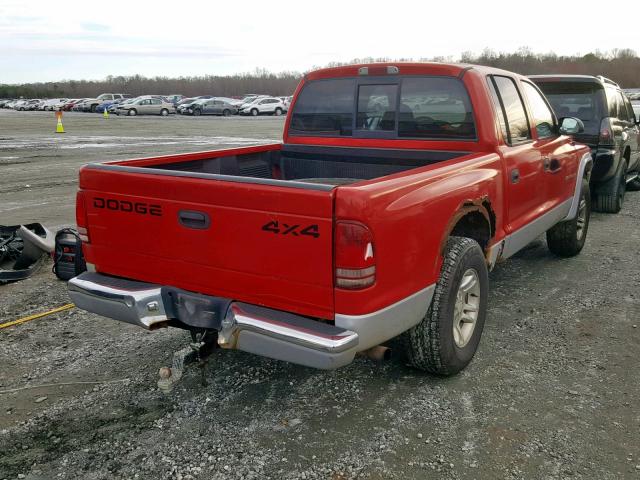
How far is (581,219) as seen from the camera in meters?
6.51

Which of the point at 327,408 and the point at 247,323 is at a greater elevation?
the point at 247,323

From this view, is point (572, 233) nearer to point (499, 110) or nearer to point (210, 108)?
point (499, 110)

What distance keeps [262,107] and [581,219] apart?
41.6m

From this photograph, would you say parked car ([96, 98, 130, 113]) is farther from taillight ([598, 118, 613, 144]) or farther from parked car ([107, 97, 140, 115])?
taillight ([598, 118, 613, 144])

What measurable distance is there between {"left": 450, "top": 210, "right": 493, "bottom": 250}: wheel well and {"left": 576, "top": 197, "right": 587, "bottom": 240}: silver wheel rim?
2670 mm

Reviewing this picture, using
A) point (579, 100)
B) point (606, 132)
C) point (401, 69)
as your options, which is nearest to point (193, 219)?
point (401, 69)

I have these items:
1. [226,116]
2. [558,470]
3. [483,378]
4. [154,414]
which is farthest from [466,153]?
[226,116]

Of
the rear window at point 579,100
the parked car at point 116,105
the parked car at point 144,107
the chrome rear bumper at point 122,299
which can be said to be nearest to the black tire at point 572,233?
the rear window at point 579,100

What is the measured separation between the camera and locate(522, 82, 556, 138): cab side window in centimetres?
525

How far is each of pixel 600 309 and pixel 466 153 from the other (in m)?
1.85

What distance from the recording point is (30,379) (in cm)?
377

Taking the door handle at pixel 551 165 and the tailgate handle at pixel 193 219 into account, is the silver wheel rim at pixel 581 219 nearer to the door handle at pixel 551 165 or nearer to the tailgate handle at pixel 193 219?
the door handle at pixel 551 165

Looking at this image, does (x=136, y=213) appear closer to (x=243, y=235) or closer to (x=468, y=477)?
(x=243, y=235)

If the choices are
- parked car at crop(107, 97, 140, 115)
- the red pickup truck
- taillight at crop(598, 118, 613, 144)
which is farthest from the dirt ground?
parked car at crop(107, 97, 140, 115)
